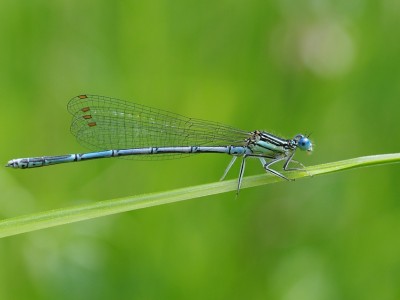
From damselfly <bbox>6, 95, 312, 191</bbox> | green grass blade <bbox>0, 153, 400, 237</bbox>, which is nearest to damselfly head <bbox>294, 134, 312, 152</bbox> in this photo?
damselfly <bbox>6, 95, 312, 191</bbox>

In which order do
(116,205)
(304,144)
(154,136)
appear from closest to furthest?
1. (116,205)
2. (304,144)
3. (154,136)

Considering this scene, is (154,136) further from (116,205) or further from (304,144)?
(116,205)

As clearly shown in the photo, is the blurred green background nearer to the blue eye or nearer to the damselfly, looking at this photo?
the damselfly

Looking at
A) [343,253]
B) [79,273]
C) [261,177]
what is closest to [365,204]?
[343,253]

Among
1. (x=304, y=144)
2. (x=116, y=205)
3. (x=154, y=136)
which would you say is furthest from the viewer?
(x=154, y=136)

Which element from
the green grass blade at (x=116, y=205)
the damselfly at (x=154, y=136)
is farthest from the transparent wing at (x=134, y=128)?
the green grass blade at (x=116, y=205)

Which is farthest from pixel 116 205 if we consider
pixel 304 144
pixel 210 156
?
pixel 210 156
